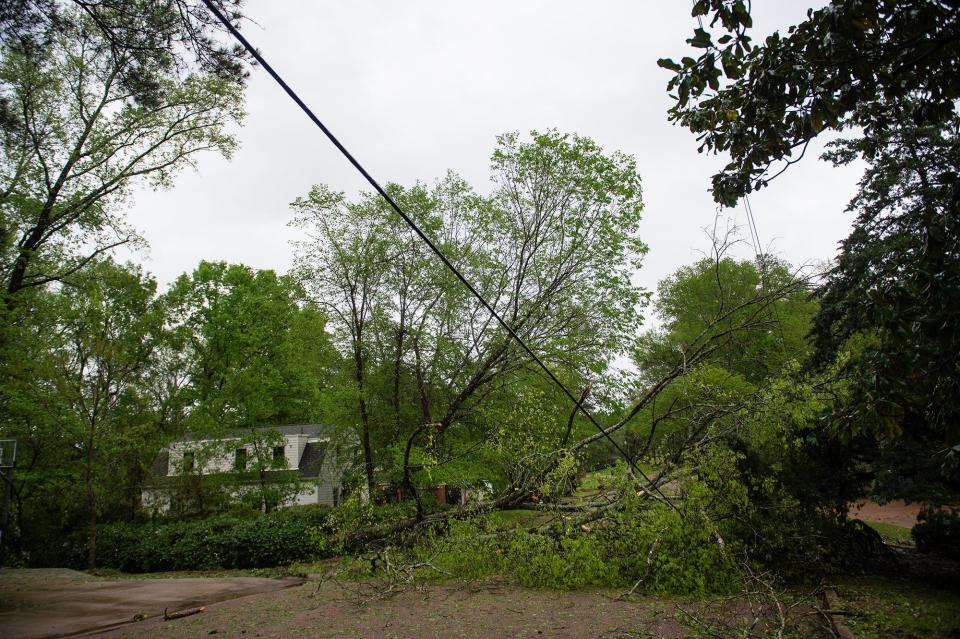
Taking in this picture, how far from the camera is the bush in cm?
1299

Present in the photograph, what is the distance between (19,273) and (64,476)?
547 centimetres

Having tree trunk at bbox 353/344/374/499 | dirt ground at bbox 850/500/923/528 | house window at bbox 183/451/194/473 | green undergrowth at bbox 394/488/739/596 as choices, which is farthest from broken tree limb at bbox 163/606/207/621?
dirt ground at bbox 850/500/923/528

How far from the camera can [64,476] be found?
14.4 metres

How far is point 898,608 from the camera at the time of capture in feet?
23.5

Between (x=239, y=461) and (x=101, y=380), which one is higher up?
(x=101, y=380)

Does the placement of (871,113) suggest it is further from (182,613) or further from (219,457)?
(219,457)

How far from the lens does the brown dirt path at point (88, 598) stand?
6906 millimetres

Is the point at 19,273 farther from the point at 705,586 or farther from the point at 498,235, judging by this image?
the point at 705,586

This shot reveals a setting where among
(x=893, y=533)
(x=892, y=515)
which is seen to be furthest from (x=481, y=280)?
(x=892, y=515)

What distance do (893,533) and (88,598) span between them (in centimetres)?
1849

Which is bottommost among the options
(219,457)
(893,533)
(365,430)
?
(893,533)

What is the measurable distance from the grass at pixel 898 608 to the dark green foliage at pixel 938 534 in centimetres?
113

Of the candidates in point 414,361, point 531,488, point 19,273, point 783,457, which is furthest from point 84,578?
point 783,457

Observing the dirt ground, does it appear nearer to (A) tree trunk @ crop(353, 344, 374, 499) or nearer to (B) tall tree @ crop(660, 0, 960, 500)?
(A) tree trunk @ crop(353, 344, 374, 499)
